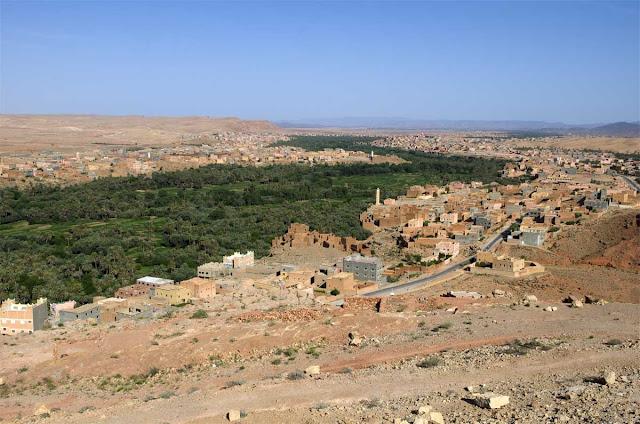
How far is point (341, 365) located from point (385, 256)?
2402 cm

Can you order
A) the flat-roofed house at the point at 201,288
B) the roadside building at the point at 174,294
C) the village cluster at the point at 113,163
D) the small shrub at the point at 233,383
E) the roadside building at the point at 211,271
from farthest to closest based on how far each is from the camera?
1. the village cluster at the point at 113,163
2. the roadside building at the point at 211,271
3. the flat-roofed house at the point at 201,288
4. the roadside building at the point at 174,294
5. the small shrub at the point at 233,383

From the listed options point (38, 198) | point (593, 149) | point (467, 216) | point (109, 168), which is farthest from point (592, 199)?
point (593, 149)

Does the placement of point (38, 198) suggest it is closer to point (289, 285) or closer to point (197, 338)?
point (289, 285)

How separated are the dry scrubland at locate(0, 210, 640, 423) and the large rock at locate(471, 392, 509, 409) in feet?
0.50

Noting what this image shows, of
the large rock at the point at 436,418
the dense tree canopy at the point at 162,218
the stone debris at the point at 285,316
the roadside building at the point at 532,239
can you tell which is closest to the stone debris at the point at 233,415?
the large rock at the point at 436,418

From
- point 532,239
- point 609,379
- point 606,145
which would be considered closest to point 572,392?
point 609,379

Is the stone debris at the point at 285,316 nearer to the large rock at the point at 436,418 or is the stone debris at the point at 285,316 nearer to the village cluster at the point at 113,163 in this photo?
the large rock at the point at 436,418

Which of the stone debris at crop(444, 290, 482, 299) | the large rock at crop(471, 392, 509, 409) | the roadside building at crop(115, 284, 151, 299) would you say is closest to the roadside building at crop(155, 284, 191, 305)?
the roadside building at crop(115, 284, 151, 299)

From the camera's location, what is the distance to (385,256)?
38.5 metres

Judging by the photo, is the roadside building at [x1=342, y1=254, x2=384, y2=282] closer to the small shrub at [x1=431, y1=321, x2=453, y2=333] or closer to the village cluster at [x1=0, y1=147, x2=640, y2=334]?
the village cluster at [x1=0, y1=147, x2=640, y2=334]

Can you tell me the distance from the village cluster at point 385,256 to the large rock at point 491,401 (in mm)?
14415

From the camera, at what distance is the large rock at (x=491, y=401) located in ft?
35.0

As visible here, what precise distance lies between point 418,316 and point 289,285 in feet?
38.8

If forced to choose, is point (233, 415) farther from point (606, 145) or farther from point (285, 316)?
point (606, 145)
